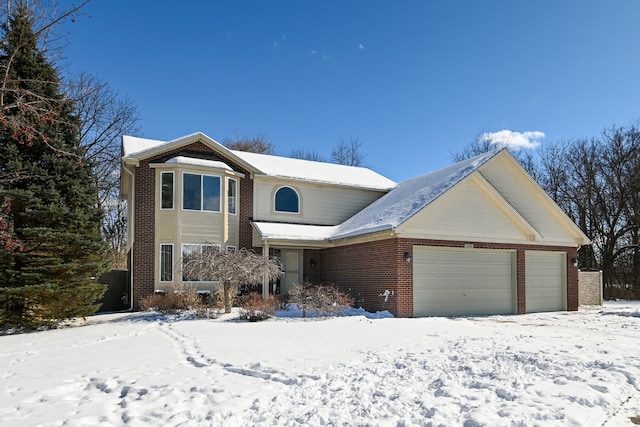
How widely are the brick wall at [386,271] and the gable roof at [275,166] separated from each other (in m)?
3.46

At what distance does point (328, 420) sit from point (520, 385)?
2631 millimetres

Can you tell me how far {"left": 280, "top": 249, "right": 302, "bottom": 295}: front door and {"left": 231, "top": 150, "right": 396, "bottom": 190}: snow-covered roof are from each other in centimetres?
307

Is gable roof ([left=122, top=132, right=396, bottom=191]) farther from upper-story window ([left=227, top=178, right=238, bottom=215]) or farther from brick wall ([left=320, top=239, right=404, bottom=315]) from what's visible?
brick wall ([left=320, top=239, right=404, bottom=315])

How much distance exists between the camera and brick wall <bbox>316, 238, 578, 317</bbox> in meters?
14.7

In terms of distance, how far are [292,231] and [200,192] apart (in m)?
3.66

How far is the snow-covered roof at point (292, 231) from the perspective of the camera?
17.1m

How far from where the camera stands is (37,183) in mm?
13273

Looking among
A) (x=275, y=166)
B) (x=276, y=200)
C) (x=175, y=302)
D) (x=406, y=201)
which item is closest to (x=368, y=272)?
(x=406, y=201)

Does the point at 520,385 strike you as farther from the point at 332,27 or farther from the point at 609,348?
the point at 332,27

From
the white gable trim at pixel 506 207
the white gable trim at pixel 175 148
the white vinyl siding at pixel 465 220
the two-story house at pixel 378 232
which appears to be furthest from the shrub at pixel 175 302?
the white gable trim at pixel 506 207

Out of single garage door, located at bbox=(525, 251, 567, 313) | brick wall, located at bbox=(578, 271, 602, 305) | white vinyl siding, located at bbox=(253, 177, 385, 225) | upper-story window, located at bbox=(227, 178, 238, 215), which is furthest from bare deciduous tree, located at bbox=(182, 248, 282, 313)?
brick wall, located at bbox=(578, 271, 602, 305)

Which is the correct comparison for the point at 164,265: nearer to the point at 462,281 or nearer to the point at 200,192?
the point at 200,192

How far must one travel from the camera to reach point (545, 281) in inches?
695

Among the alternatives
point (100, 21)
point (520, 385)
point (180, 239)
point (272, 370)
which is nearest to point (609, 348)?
point (520, 385)
